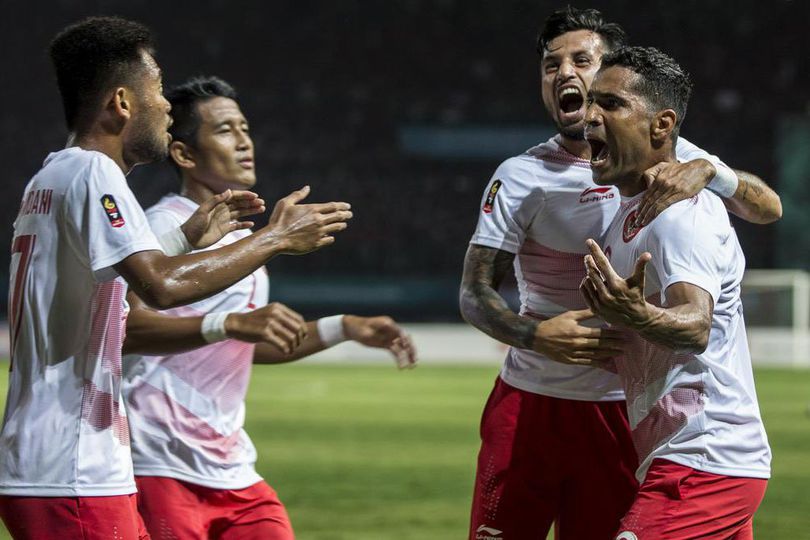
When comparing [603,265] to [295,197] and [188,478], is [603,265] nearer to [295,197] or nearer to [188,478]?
[295,197]

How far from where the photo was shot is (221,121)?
463cm

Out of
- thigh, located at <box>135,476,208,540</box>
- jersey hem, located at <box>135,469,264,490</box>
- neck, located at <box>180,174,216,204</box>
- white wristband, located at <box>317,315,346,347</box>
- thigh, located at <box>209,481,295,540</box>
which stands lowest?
thigh, located at <box>209,481,295,540</box>

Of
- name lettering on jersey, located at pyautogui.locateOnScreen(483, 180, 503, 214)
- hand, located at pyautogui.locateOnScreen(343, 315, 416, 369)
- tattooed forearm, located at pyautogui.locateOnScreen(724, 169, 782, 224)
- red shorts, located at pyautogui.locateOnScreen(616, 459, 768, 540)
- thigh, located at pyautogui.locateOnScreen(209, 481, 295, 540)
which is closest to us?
red shorts, located at pyautogui.locateOnScreen(616, 459, 768, 540)

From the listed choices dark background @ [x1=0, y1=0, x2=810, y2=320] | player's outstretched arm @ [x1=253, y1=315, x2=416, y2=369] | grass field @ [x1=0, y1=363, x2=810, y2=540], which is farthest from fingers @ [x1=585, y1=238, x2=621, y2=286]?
dark background @ [x1=0, y1=0, x2=810, y2=320]

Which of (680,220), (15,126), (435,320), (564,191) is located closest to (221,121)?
(564,191)

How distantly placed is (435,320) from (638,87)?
24.7 meters

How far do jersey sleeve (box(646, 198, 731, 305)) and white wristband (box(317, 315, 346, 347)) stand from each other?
158 cm

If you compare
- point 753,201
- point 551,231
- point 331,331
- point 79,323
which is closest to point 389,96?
point 331,331

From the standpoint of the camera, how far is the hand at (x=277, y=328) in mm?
3396

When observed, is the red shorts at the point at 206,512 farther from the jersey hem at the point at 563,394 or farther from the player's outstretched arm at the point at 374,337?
the jersey hem at the point at 563,394

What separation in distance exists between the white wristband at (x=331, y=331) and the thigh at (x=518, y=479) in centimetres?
73

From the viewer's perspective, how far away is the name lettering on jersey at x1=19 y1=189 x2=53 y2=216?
2883mm

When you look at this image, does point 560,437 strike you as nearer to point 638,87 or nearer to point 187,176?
point 638,87

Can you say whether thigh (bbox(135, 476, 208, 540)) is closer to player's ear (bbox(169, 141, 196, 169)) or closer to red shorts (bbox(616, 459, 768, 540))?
player's ear (bbox(169, 141, 196, 169))
